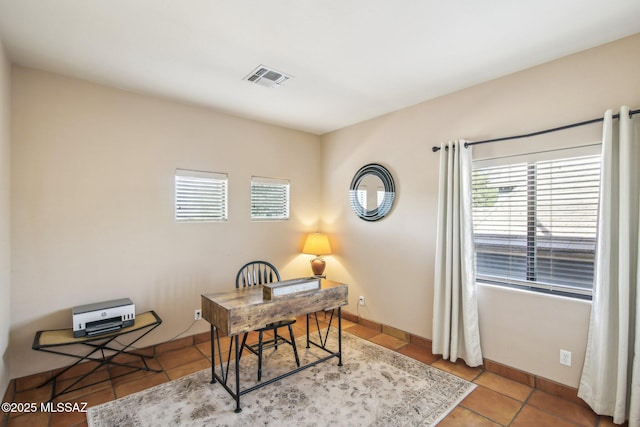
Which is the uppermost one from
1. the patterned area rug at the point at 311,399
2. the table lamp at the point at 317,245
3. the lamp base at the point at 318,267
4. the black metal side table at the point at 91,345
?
the table lamp at the point at 317,245

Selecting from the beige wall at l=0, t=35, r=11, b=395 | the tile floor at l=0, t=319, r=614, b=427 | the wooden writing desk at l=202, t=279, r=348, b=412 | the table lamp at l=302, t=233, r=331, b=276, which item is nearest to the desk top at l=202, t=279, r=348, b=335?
the wooden writing desk at l=202, t=279, r=348, b=412

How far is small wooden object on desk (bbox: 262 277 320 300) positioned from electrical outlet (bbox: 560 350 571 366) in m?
1.98

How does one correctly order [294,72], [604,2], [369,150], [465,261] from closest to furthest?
1. [604,2]
2. [294,72]
3. [465,261]
4. [369,150]

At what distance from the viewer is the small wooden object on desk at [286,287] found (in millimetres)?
2549

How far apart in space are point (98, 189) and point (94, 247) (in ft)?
1.72

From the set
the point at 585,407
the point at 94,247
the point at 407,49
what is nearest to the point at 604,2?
the point at 407,49

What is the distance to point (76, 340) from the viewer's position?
8.02 ft

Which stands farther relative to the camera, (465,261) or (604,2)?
(465,261)

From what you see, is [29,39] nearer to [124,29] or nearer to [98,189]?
[124,29]

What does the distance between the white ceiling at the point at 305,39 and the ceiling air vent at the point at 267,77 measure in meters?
0.07

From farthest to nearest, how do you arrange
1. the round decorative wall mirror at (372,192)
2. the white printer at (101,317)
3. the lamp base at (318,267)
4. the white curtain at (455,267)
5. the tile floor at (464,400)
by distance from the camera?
the lamp base at (318,267), the round decorative wall mirror at (372,192), the white curtain at (455,267), the white printer at (101,317), the tile floor at (464,400)

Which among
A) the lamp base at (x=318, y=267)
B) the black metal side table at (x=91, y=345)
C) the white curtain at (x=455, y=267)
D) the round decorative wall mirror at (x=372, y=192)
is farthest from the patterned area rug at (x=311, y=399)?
the round decorative wall mirror at (x=372, y=192)

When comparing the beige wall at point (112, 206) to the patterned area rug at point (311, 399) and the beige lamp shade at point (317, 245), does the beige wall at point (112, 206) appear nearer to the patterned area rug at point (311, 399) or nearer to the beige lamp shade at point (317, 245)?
the beige lamp shade at point (317, 245)

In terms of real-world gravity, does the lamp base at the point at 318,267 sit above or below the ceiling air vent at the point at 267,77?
below
